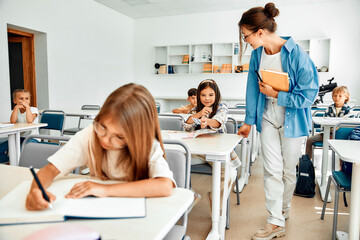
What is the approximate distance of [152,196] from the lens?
86 cm

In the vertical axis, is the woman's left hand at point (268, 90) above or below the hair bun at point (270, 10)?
below

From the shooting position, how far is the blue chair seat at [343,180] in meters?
1.72

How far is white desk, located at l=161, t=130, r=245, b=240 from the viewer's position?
1.61 metres

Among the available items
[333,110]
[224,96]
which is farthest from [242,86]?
[333,110]

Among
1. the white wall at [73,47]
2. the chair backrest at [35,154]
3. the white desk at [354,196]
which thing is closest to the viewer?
the chair backrest at [35,154]

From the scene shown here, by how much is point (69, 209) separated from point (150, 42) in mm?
7707

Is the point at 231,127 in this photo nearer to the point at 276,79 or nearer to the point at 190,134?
the point at 190,134

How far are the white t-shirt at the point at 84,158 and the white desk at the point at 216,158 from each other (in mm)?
657

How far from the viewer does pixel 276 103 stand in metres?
1.88

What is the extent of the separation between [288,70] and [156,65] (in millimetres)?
6329

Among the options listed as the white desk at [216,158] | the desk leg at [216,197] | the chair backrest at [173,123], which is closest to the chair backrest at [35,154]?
the white desk at [216,158]

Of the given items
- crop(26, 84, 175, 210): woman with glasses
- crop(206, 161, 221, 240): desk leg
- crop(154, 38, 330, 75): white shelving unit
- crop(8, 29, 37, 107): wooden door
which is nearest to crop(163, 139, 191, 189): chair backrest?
crop(26, 84, 175, 210): woman with glasses

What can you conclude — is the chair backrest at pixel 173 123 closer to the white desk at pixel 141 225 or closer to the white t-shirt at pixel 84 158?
the white t-shirt at pixel 84 158

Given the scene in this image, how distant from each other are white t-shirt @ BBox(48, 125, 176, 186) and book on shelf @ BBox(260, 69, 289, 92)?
100cm
